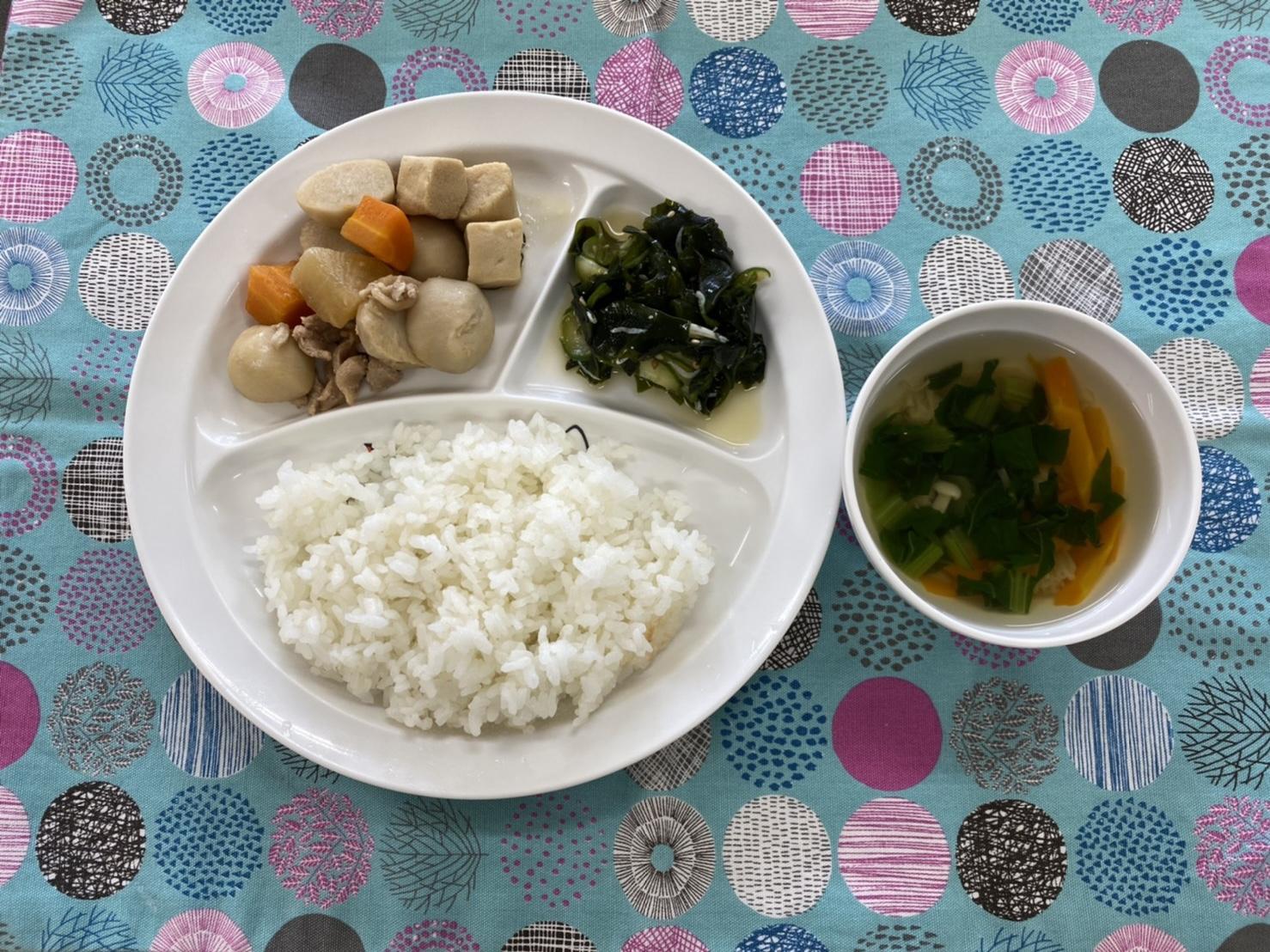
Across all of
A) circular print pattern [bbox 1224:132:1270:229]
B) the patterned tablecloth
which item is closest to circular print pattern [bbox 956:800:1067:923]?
the patterned tablecloth

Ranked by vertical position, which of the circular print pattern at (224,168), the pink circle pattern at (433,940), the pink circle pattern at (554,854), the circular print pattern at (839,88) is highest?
the circular print pattern at (839,88)

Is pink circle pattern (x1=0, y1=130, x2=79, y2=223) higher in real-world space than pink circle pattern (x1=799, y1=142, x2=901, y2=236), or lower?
lower

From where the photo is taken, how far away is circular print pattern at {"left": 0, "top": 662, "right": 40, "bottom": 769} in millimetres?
2455

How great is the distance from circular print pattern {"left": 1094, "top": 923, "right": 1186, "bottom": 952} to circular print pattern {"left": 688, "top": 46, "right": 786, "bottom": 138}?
7.88 feet

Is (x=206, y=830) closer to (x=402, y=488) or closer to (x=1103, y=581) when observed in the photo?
(x=402, y=488)

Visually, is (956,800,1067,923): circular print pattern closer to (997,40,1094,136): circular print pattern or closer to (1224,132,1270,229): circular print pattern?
(1224,132,1270,229): circular print pattern

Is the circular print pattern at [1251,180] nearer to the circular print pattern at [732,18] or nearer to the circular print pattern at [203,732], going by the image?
the circular print pattern at [732,18]

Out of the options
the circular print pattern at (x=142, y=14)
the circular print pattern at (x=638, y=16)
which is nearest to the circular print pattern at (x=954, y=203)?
the circular print pattern at (x=638, y=16)

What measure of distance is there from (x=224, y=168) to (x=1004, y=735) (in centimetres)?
270

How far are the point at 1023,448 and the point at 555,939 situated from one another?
175 cm

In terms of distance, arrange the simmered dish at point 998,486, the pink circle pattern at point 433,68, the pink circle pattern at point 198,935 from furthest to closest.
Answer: the pink circle pattern at point 433,68 → the pink circle pattern at point 198,935 → the simmered dish at point 998,486

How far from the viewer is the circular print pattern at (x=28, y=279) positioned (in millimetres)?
2543

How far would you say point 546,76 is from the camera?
8.48 feet

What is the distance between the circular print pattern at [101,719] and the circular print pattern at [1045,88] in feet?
9.72
